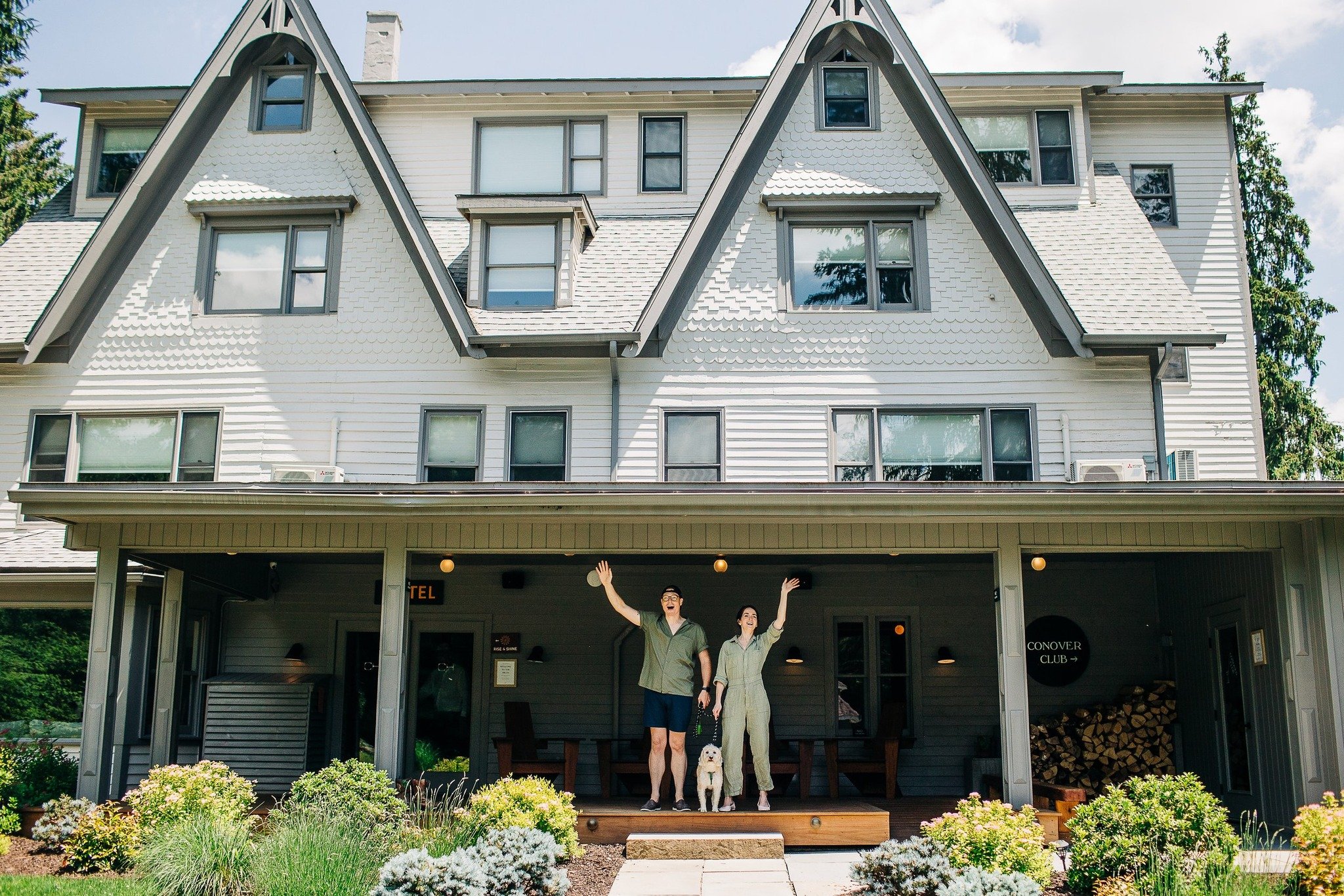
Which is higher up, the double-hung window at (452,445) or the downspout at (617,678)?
the double-hung window at (452,445)

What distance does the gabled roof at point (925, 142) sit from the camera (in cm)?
1395

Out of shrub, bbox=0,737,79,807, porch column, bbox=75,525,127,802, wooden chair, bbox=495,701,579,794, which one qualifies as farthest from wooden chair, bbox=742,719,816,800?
shrub, bbox=0,737,79,807

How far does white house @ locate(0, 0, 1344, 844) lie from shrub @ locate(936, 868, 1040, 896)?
6.37 m

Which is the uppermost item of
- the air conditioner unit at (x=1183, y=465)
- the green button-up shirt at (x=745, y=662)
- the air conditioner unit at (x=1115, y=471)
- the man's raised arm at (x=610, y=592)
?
the air conditioner unit at (x=1183, y=465)

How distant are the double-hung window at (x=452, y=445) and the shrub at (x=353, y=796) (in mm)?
4915

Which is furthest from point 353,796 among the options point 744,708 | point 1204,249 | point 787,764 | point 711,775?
point 1204,249

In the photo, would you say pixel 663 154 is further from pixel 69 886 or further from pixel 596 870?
pixel 69 886

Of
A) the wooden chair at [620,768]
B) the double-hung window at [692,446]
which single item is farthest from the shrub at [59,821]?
the double-hung window at [692,446]

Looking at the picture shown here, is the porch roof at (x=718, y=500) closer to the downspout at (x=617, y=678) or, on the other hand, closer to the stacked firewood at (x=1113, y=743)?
the stacked firewood at (x=1113, y=743)

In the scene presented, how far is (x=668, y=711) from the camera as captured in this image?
35.5 feet

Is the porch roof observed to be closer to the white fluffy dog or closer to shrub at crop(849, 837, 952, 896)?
the white fluffy dog

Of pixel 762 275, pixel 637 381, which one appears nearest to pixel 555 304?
pixel 637 381

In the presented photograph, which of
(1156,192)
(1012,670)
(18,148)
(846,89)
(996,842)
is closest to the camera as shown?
(996,842)

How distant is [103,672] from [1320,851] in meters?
9.86
